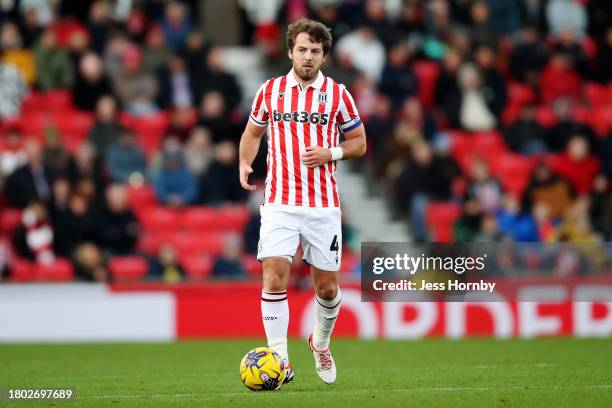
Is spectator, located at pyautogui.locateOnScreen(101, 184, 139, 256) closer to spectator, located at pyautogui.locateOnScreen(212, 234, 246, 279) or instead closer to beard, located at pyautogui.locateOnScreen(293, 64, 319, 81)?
spectator, located at pyautogui.locateOnScreen(212, 234, 246, 279)

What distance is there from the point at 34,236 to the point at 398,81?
6.56 m

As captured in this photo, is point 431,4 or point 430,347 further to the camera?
point 431,4

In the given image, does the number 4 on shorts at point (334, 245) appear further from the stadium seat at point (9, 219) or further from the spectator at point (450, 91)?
the spectator at point (450, 91)

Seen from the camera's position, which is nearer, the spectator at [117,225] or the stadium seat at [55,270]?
the stadium seat at [55,270]

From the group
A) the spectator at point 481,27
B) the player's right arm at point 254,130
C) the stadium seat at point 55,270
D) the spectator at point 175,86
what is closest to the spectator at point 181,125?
the spectator at point 175,86

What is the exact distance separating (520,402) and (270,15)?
1421 centimetres

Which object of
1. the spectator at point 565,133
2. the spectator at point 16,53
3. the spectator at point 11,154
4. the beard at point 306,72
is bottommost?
the spectator at point 565,133

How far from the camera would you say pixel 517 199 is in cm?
1884

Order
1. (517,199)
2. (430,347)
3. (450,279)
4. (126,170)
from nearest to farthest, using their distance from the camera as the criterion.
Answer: (450,279) < (430,347) < (126,170) < (517,199)

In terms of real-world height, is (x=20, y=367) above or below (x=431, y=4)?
below

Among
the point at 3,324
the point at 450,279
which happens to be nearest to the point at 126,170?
the point at 3,324

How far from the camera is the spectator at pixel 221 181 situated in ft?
57.8

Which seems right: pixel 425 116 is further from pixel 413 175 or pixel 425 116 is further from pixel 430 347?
pixel 430 347

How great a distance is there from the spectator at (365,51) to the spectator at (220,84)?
2103mm
